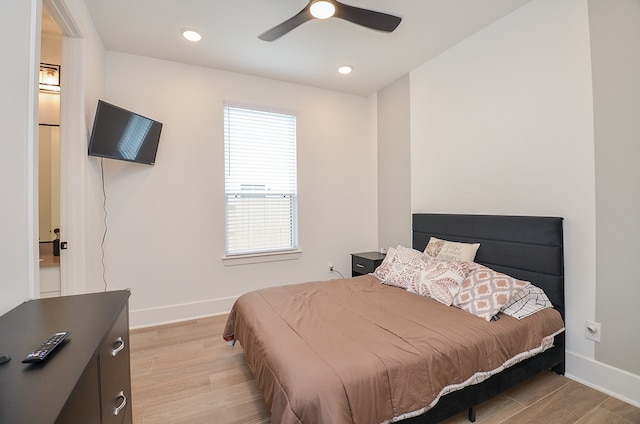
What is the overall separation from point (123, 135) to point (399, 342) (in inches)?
111

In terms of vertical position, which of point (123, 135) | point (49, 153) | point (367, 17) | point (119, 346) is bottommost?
point (119, 346)

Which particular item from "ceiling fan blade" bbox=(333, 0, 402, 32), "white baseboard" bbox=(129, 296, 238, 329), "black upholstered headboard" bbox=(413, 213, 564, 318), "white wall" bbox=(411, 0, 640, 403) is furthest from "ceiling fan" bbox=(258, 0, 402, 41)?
"white baseboard" bbox=(129, 296, 238, 329)

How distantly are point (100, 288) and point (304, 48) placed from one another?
3.07 meters

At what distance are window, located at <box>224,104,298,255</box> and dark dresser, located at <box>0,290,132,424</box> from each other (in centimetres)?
209

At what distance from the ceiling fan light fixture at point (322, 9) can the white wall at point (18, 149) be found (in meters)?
1.46

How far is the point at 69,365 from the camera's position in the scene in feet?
2.69

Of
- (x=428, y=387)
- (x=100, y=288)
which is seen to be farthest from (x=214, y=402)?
(x=100, y=288)

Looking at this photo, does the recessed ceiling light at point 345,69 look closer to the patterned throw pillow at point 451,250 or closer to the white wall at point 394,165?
the white wall at point 394,165

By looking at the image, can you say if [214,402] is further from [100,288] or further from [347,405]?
[100,288]

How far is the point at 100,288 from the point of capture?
8.99 ft

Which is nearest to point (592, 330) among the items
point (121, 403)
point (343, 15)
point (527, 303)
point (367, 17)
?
point (527, 303)

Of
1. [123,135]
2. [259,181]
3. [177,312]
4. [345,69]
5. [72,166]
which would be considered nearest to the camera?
[72,166]

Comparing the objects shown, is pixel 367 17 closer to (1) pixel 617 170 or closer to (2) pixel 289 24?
(2) pixel 289 24

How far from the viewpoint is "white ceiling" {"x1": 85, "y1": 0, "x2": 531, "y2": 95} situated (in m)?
2.29
